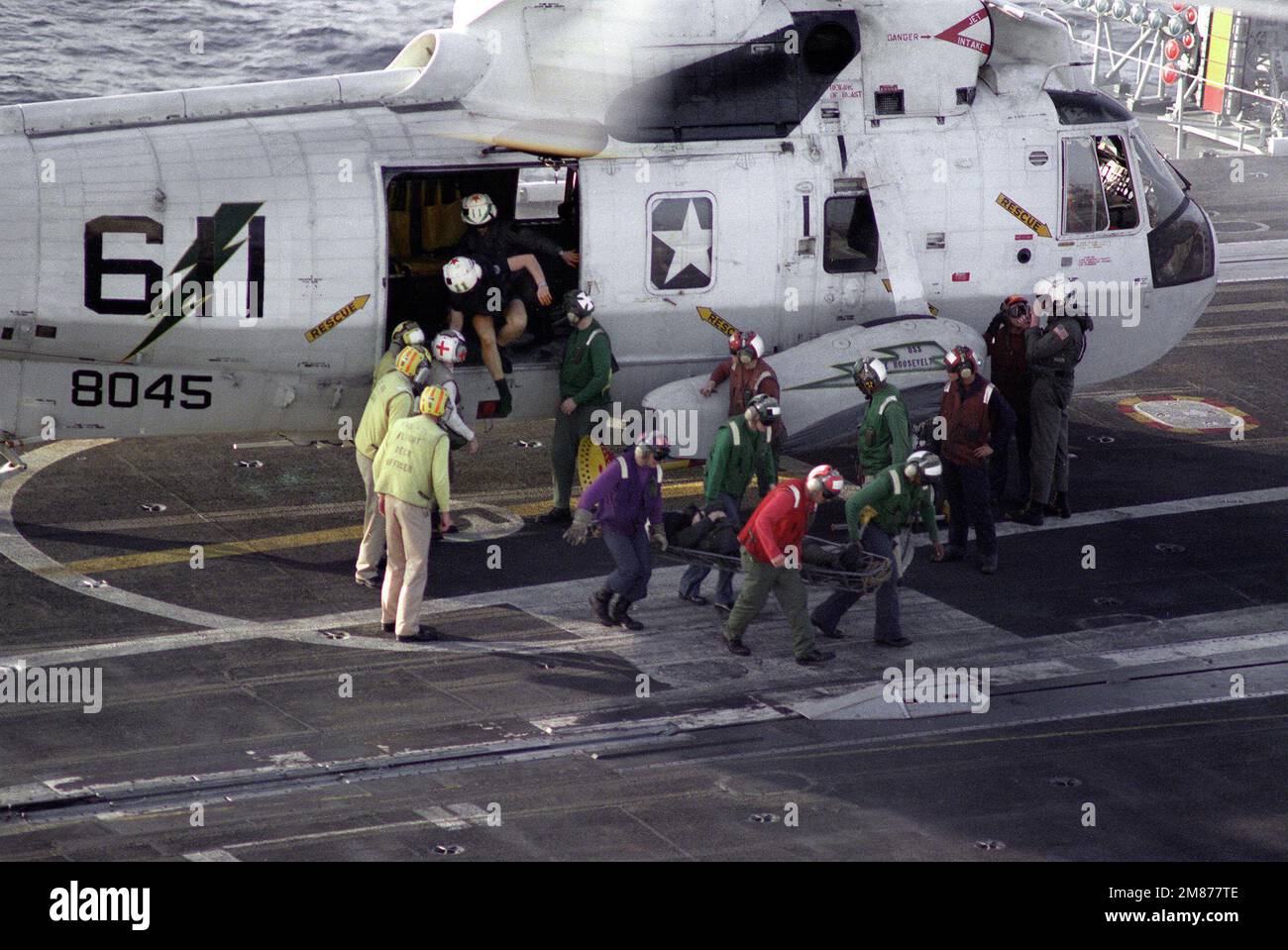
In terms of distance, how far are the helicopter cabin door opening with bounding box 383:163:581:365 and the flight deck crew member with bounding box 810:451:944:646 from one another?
388 cm

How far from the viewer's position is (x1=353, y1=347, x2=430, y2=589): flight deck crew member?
570 inches

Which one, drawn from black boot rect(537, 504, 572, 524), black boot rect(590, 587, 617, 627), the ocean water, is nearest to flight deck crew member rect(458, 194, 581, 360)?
black boot rect(537, 504, 572, 524)

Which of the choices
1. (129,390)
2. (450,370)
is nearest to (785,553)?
(450,370)

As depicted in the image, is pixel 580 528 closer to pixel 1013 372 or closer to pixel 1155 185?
pixel 1013 372

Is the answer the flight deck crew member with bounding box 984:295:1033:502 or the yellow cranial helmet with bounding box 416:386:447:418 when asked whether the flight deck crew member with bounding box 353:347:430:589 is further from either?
the flight deck crew member with bounding box 984:295:1033:502

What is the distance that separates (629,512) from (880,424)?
8.09ft

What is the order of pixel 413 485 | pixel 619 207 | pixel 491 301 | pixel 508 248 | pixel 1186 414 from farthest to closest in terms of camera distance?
pixel 1186 414 < pixel 508 248 < pixel 619 207 < pixel 491 301 < pixel 413 485

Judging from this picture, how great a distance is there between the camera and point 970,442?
15.4 m

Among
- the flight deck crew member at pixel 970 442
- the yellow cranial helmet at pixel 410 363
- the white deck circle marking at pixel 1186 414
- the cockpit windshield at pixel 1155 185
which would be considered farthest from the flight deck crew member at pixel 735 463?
the white deck circle marking at pixel 1186 414

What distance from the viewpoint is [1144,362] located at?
18.0 meters

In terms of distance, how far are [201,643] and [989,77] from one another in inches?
356

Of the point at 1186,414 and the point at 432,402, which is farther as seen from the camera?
the point at 1186,414

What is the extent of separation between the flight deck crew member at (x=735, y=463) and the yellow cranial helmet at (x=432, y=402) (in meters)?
2.21

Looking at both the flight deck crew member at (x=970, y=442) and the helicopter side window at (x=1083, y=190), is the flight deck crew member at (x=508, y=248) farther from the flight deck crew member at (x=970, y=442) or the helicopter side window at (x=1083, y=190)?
the helicopter side window at (x=1083, y=190)
